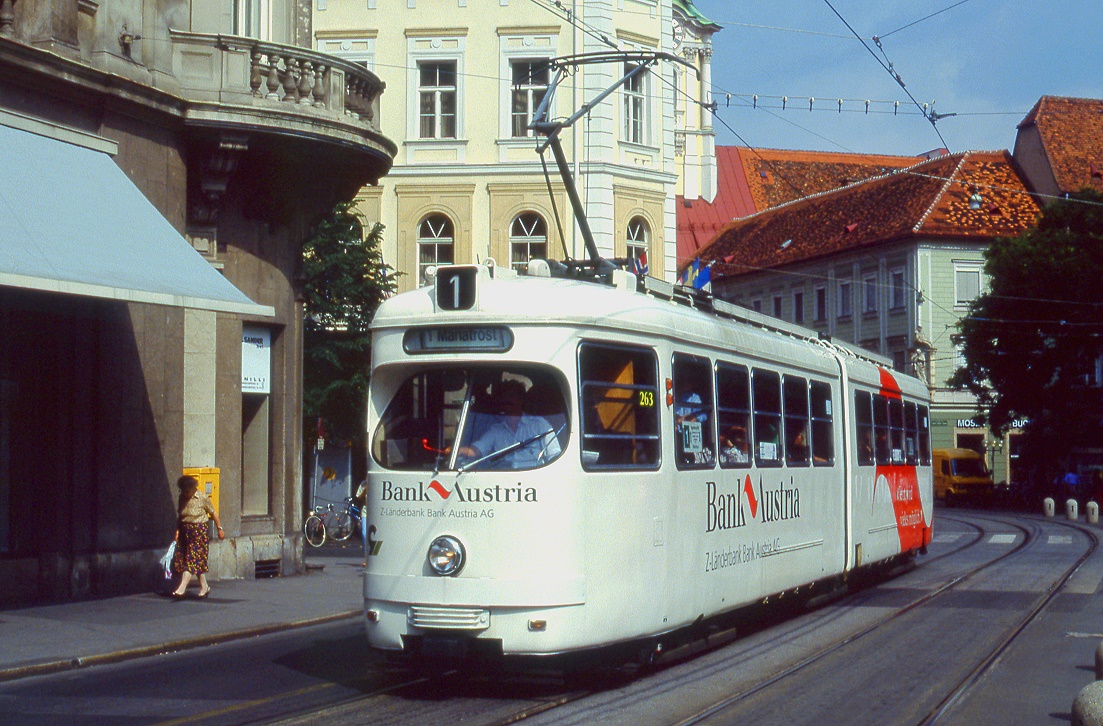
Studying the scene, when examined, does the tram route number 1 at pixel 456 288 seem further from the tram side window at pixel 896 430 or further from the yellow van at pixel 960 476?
the yellow van at pixel 960 476

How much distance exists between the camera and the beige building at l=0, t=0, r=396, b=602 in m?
15.2

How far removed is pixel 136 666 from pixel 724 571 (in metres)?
4.80

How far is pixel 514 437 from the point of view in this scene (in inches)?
408

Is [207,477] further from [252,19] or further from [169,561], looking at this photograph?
[252,19]

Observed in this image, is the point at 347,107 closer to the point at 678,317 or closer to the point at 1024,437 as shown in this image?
the point at 678,317

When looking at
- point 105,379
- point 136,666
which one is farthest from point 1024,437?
point 136,666

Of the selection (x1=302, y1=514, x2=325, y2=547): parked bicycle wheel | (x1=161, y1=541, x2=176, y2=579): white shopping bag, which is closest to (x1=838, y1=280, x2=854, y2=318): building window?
(x1=302, y1=514, x2=325, y2=547): parked bicycle wheel

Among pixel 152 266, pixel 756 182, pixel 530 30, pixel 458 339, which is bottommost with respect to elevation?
pixel 458 339

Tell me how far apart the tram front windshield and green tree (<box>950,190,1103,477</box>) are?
135 ft

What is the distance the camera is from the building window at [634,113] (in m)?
37.2

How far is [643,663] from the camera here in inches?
438

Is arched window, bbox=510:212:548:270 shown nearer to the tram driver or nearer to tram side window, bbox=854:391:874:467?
tram side window, bbox=854:391:874:467

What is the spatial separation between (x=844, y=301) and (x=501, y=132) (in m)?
33.6

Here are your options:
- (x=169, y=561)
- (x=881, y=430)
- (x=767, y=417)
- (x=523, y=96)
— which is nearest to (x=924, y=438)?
(x=881, y=430)
